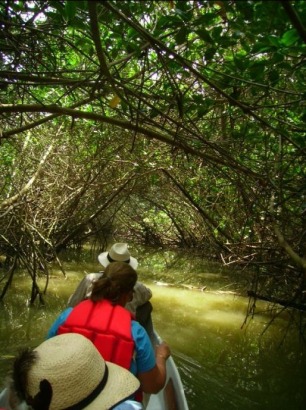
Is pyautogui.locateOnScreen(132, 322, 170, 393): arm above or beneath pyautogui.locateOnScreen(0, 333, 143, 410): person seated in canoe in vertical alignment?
beneath

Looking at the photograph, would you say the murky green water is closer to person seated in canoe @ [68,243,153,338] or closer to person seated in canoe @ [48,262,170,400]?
person seated in canoe @ [68,243,153,338]

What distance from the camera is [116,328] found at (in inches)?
76.6

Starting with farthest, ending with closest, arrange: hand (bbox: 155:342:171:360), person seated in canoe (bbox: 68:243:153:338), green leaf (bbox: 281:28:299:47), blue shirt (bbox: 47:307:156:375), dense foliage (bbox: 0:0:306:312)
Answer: person seated in canoe (bbox: 68:243:153:338) < hand (bbox: 155:342:171:360) < dense foliage (bbox: 0:0:306:312) < blue shirt (bbox: 47:307:156:375) < green leaf (bbox: 281:28:299:47)

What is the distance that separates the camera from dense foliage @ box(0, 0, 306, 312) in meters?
2.15

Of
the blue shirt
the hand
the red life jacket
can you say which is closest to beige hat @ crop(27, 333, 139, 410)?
the red life jacket

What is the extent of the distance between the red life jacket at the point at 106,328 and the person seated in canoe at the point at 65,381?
1.70 ft

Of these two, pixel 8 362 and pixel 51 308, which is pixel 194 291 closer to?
pixel 51 308

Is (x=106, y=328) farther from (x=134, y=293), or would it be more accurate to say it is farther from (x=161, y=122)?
(x=161, y=122)

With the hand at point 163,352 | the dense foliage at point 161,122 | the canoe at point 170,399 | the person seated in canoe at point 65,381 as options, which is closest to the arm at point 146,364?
the hand at point 163,352

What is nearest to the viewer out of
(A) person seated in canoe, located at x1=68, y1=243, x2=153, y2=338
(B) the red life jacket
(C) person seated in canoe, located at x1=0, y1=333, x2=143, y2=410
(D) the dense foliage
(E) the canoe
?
(C) person seated in canoe, located at x1=0, y1=333, x2=143, y2=410

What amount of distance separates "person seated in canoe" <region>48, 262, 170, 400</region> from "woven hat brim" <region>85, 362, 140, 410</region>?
42cm

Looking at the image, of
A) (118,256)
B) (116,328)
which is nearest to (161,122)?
(118,256)

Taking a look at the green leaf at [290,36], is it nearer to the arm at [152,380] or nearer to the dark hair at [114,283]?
the dark hair at [114,283]

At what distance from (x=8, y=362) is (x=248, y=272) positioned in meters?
7.05
